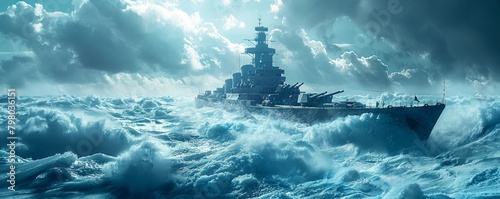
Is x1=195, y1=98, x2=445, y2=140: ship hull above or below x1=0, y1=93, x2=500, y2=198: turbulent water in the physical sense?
above

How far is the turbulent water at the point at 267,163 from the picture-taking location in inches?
594

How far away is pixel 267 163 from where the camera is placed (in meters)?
19.1

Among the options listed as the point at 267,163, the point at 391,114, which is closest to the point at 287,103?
the point at 391,114

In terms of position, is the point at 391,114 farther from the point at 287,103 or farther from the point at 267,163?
the point at 287,103

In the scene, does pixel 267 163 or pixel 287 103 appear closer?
pixel 267 163

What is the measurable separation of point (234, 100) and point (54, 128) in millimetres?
30288

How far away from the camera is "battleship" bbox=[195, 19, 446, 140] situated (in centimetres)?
2503

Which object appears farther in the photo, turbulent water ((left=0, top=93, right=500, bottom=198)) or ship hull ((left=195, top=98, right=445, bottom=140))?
ship hull ((left=195, top=98, right=445, bottom=140))

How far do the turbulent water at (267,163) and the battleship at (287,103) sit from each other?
1.19m

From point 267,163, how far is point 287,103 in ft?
77.4

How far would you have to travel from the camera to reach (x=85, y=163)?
19438mm

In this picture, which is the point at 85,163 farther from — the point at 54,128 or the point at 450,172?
the point at 450,172

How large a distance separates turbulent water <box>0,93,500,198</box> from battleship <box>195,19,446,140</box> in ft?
3.89

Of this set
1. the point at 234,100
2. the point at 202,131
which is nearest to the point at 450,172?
the point at 202,131
